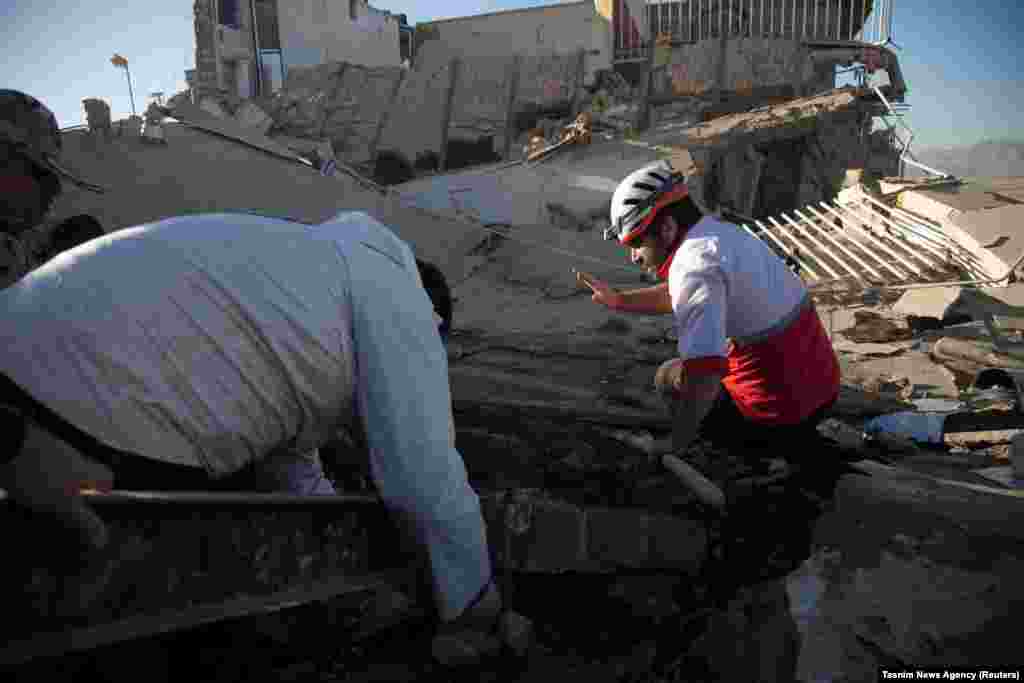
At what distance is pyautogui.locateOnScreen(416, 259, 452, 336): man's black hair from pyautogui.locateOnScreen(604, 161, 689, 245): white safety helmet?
3.51 feet

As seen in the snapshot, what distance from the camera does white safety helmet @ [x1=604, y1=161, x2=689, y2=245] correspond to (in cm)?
298

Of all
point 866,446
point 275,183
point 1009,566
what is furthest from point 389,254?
point 275,183

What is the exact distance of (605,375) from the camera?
16.8 feet

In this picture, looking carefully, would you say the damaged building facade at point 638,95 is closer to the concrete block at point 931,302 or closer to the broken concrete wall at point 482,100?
the broken concrete wall at point 482,100

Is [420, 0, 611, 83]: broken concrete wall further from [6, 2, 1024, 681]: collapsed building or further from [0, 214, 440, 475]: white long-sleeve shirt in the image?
[0, 214, 440, 475]: white long-sleeve shirt

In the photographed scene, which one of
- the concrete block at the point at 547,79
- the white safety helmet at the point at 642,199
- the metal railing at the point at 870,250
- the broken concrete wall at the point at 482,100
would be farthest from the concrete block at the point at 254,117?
the white safety helmet at the point at 642,199

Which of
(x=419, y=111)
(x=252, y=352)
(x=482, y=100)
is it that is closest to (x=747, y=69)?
(x=482, y=100)

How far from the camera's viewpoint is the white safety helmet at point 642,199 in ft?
9.79

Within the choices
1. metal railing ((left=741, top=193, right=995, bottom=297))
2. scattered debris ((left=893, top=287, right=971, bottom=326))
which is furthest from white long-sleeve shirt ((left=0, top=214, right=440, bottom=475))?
scattered debris ((left=893, top=287, right=971, bottom=326))

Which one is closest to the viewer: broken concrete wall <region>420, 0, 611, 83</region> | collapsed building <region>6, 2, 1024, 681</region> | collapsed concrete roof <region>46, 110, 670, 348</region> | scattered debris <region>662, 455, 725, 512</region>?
collapsed building <region>6, 2, 1024, 681</region>

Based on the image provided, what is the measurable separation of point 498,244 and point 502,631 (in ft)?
24.4

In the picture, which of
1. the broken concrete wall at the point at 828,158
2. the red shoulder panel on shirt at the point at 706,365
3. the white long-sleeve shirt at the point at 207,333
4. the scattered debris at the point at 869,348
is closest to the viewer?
the white long-sleeve shirt at the point at 207,333

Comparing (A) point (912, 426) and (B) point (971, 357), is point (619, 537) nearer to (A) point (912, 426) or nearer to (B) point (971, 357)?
(A) point (912, 426)

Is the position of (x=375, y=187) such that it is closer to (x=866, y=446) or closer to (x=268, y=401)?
(x=866, y=446)
